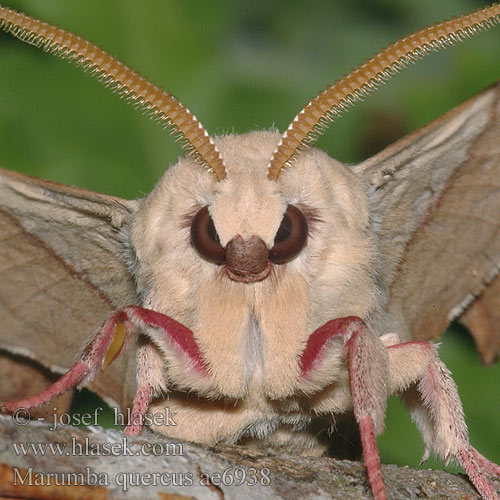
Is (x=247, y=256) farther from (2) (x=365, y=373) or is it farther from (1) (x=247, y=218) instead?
(2) (x=365, y=373)

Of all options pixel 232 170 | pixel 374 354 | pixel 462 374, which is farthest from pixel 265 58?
pixel 374 354

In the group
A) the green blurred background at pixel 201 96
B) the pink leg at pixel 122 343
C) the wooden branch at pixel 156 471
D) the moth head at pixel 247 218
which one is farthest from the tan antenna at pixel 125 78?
the green blurred background at pixel 201 96

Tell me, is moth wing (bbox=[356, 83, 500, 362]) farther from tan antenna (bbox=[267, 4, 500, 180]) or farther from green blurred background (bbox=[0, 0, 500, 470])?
green blurred background (bbox=[0, 0, 500, 470])

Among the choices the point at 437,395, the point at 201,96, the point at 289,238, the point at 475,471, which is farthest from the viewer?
the point at 201,96

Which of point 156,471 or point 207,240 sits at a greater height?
point 207,240

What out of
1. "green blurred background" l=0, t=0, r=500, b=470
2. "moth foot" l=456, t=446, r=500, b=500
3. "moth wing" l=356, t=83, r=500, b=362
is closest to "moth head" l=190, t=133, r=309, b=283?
"moth wing" l=356, t=83, r=500, b=362

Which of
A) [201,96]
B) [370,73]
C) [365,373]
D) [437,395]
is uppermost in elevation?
[370,73]

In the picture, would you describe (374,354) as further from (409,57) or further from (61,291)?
(61,291)

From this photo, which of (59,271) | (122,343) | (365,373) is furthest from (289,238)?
(59,271)
